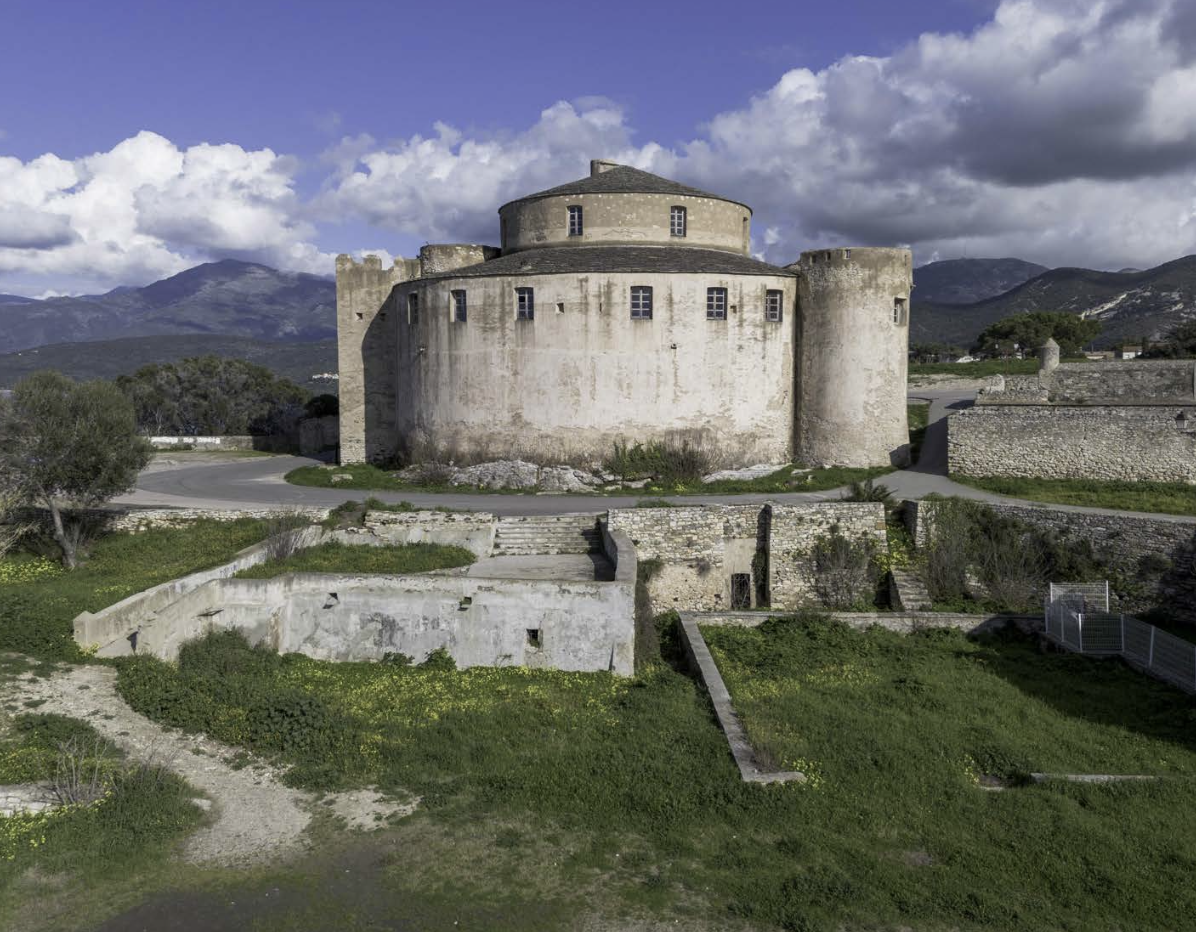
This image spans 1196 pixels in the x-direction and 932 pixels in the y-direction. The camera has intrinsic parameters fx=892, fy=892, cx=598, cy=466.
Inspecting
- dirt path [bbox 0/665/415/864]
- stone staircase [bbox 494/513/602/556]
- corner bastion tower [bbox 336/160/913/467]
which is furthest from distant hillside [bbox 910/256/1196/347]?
dirt path [bbox 0/665/415/864]

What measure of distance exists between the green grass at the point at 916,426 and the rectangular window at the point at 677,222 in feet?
34.6

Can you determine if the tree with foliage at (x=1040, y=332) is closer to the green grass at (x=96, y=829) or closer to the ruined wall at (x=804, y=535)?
the ruined wall at (x=804, y=535)

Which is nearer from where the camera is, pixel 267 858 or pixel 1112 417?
pixel 267 858

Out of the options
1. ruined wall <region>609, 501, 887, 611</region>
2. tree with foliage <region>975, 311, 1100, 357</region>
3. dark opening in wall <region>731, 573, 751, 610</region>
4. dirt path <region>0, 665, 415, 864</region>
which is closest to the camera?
dirt path <region>0, 665, 415, 864</region>

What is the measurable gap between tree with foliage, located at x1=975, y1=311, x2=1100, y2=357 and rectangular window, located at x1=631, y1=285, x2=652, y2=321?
41.2 meters

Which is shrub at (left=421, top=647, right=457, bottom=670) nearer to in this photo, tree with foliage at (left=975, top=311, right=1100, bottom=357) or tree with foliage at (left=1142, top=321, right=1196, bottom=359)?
tree with foliage at (left=1142, top=321, right=1196, bottom=359)

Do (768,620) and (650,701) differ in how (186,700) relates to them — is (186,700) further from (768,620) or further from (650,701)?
(768,620)

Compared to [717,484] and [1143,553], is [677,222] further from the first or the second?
[1143,553]

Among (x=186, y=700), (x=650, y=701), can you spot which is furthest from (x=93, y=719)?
(x=650, y=701)

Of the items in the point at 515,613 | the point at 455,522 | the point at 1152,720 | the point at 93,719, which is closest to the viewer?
the point at 93,719

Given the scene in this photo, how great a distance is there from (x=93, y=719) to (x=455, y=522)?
10.2 m

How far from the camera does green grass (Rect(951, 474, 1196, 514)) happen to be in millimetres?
22750

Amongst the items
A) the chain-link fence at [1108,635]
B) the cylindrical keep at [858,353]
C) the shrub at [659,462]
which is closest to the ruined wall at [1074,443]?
the cylindrical keep at [858,353]

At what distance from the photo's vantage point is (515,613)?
54.2 ft
